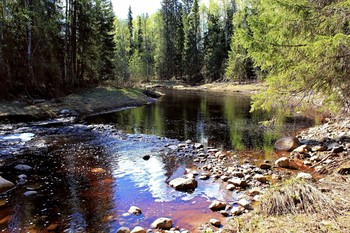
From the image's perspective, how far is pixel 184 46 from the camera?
2373 inches

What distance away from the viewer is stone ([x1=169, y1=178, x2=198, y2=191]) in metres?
8.04

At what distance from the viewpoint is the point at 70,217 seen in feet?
21.3

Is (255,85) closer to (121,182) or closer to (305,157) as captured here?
(305,157)

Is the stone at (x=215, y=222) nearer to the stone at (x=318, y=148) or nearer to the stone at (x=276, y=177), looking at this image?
the stone at (x=276, y=177)

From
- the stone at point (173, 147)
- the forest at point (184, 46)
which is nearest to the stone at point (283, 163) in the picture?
the forest at point (184, 46)

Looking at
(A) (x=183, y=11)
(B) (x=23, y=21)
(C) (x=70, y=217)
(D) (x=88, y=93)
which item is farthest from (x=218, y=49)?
(C) (x=70, y=217)

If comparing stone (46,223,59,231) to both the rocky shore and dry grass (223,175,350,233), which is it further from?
dry grass (223,175,350,233)

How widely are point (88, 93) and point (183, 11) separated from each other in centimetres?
4688

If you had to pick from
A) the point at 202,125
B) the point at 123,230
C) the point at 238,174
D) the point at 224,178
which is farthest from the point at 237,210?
the point at 202,125

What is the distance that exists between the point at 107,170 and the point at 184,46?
2103 inches

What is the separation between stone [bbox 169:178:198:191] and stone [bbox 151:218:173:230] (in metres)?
1.98

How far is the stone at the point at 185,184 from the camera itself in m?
8.04

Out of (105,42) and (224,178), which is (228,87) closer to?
(105,42)

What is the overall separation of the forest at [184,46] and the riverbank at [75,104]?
5.44 feet
